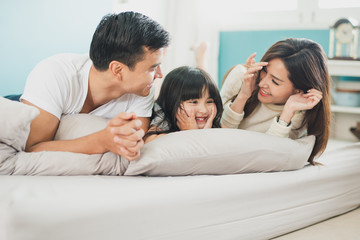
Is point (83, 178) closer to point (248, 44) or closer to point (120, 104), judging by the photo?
point (120, 104)

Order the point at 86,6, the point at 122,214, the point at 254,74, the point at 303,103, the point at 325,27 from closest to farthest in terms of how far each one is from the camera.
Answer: the point at 122,214
the point at 303,103
the point at 254,74
the point at 86,6
the point at 325,27

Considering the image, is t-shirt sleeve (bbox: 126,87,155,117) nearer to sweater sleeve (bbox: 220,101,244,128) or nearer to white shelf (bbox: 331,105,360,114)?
sweater sleeve (bbox: 220,101,244,128)

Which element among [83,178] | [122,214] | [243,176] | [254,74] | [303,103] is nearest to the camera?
[122,214]

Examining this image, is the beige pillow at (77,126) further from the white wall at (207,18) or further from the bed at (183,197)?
the white wall at (207,18)

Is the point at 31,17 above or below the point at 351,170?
above

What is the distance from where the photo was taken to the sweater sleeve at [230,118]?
1.66 meters

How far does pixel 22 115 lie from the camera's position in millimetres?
1023

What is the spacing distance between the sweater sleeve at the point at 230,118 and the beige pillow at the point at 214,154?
348mm

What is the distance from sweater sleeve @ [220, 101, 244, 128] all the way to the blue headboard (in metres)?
1.90

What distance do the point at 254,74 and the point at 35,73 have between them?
34.8 inches

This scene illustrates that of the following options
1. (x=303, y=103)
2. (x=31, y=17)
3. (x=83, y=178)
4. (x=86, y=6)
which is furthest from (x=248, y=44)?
(x=83, y=178)

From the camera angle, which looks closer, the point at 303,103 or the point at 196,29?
the point at 303,103

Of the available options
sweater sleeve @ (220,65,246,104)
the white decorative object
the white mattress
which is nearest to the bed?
the white mattress

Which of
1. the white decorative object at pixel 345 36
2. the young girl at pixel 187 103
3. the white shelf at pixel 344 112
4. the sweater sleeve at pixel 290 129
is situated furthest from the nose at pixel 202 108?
the white decorative object at pixel 345 36
